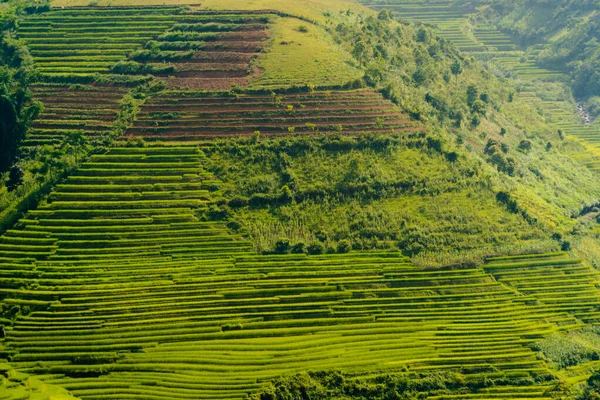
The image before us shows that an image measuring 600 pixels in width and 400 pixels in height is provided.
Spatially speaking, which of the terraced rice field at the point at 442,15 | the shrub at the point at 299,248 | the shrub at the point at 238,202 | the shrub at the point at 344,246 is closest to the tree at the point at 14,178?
the shrub at the point at 238,202

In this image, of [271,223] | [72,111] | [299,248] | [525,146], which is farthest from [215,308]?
[525,146]

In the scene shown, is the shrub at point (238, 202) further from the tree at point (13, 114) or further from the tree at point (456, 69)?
the tree at point (456, 69)

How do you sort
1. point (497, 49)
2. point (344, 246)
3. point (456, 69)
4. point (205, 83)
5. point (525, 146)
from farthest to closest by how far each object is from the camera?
point (497, 49) < point (456, 69) < point (525, 146) < point (205, 83) < point (344, 246)

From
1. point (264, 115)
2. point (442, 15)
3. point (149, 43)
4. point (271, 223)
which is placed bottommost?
point (271, 223)

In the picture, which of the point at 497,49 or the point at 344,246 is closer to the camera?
the point at 344,246

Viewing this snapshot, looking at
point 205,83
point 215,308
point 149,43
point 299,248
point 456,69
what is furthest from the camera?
point 456,69

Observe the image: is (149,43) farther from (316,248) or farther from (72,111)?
(316,248)

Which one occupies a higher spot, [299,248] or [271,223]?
[271,223]

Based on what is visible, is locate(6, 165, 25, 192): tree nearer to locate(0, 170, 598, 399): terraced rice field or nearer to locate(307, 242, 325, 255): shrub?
locate(0, 170, 598, 399): terraced rice field
